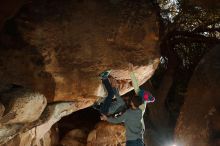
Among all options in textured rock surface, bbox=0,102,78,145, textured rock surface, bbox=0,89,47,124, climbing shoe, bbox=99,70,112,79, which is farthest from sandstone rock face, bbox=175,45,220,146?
textured rock surface, bbox=0,89,47,124

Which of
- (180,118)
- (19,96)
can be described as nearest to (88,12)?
(19,96)

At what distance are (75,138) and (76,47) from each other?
4422 mm

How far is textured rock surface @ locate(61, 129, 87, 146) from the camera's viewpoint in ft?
37.7

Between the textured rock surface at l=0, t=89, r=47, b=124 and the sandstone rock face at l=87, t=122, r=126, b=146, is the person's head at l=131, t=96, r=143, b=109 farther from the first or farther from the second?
the sandstone rock face at l=87, t=122, r=126, b=146

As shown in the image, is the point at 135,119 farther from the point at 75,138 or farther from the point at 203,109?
the point at 75,138

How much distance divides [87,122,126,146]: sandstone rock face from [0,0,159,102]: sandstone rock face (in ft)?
8.78

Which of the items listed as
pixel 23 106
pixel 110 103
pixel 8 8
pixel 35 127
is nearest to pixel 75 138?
pixel 35 127

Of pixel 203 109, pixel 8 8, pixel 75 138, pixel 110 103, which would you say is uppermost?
pixel 8 8

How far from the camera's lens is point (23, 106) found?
6.80 m

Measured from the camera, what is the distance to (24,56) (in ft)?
26.3

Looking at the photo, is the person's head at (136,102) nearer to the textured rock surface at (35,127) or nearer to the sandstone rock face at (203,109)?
the textured rock surface at (35,127)

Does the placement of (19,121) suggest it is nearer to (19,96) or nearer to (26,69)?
(19,96)

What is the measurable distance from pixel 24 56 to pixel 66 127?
481cm

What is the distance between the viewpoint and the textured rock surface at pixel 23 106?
261 inches
